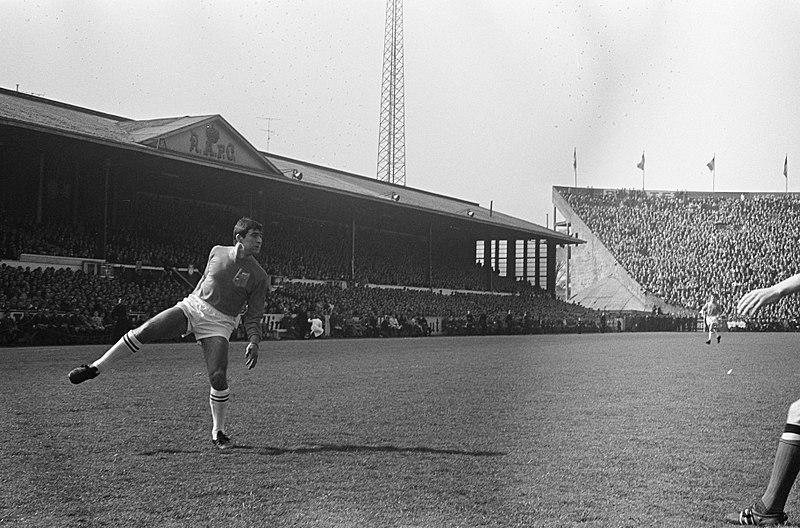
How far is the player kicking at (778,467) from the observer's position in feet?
14.9

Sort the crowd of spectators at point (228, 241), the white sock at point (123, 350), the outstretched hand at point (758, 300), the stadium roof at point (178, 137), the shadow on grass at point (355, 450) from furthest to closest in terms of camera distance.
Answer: the crowd of spectators at point (228, 241) < the stadium roof at point (178, 137) < the white sock at point (123, 350) < the shadow on grass at point (355, 450) < the outstretched hand at point (758, 300)

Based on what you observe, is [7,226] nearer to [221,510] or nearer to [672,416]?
[672,416]

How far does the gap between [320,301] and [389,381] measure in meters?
21.7

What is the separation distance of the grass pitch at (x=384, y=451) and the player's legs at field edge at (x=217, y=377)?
0.99 ft

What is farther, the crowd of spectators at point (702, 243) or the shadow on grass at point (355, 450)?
the crowd of spectators at point (702, 243)

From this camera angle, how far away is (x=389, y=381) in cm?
1338

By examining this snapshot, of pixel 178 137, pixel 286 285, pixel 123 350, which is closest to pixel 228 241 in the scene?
pixel 286 285

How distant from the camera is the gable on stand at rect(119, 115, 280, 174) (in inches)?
1256

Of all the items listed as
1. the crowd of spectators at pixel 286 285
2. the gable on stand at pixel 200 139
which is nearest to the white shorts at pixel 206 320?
the crowd of spectators at pixel 286 285

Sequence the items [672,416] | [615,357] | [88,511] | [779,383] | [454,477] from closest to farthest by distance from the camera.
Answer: [88,511] → [454,477] → [672,416] → [779,383] → [615,357]

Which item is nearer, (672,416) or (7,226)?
(672,416)

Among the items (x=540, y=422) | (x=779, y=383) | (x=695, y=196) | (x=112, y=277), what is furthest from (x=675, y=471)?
(x=695, y=196)

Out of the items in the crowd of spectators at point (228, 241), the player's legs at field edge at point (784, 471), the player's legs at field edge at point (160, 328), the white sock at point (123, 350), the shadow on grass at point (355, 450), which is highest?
the crowd of spectators at point (228, 241)

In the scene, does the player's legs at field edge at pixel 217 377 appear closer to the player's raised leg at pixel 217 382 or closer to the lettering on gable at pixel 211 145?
the player's raised leg at pixel 217 382
